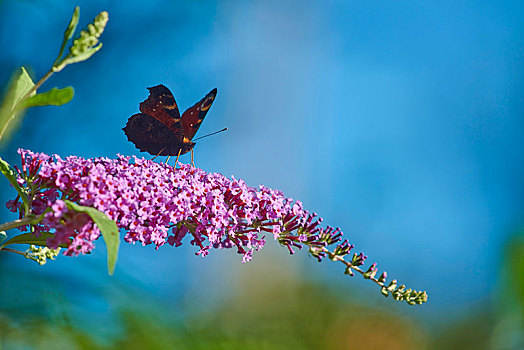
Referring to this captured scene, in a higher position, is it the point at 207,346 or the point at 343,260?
the point at 343,260

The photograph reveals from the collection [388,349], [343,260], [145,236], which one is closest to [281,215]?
[343,260]

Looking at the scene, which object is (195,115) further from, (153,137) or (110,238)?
(110,238)

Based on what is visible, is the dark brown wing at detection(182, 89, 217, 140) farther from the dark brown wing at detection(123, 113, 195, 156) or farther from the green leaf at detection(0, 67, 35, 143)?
the green leaf at detection(0, 67, 35, 143)

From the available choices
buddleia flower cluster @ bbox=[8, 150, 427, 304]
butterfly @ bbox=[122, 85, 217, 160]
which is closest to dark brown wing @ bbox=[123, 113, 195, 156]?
butterfly @ bbox=[122, 85, 217, 160]

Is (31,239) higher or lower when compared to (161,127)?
lower

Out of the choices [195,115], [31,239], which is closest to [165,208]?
[31,239]

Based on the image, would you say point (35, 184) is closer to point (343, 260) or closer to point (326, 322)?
point (343, 260)
